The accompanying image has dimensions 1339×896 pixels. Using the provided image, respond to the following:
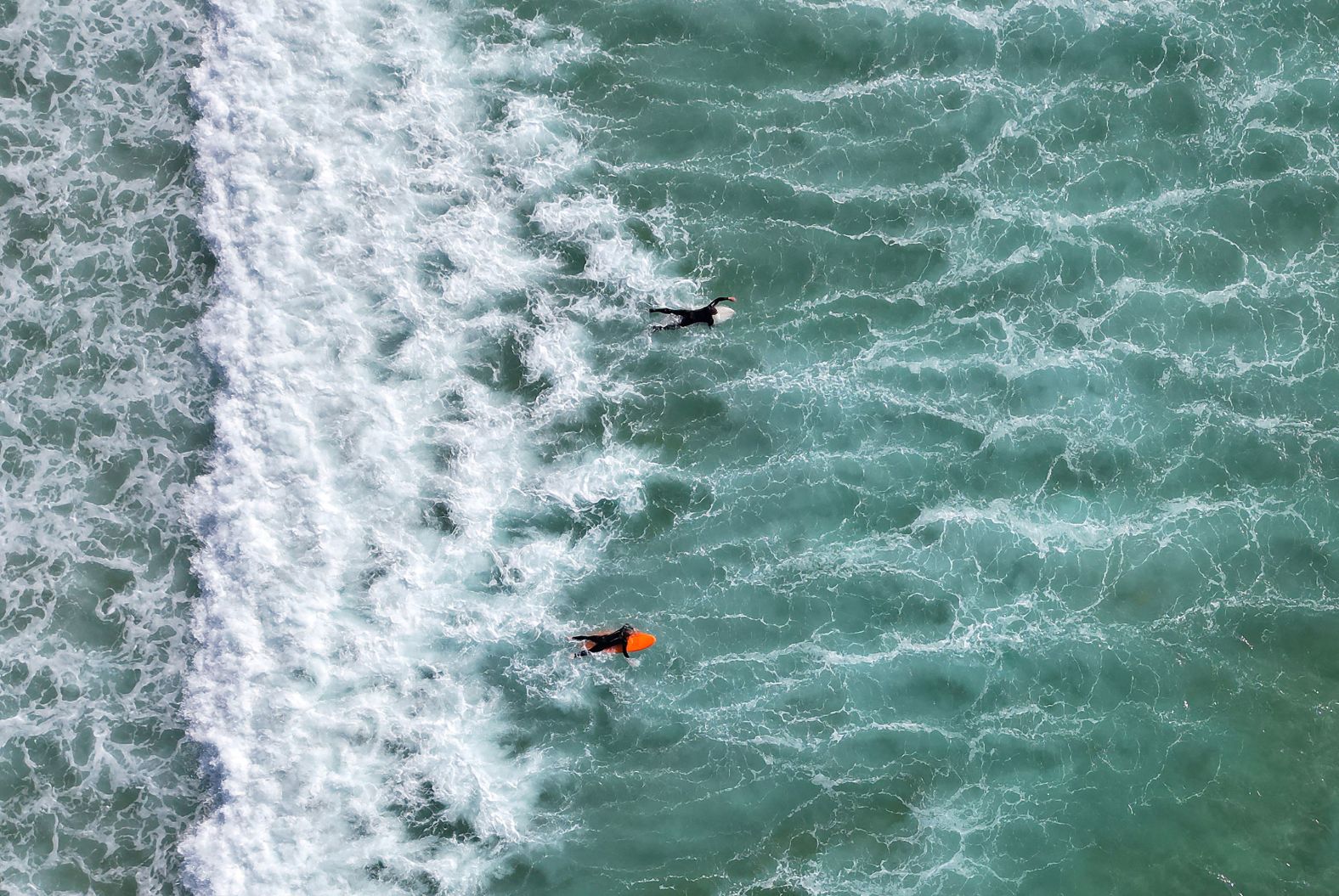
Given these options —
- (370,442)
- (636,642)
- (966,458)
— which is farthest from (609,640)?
(966,458)

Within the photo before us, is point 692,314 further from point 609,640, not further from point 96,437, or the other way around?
point 96,437

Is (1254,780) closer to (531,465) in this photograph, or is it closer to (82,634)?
(531,465)

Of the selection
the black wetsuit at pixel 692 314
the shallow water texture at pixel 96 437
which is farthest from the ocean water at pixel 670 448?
the black wetsuit at pixel 692 314

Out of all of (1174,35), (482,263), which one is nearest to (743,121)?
(482,263)

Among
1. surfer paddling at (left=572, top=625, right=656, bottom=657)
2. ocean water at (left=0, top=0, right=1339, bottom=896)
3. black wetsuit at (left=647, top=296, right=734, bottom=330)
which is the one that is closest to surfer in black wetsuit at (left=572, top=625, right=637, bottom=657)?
surfer paddling at (left=572, top=625, right=656, bottom=657)

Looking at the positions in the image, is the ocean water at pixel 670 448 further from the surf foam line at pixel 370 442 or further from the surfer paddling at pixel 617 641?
the surfer paddling at pixel 617 641
